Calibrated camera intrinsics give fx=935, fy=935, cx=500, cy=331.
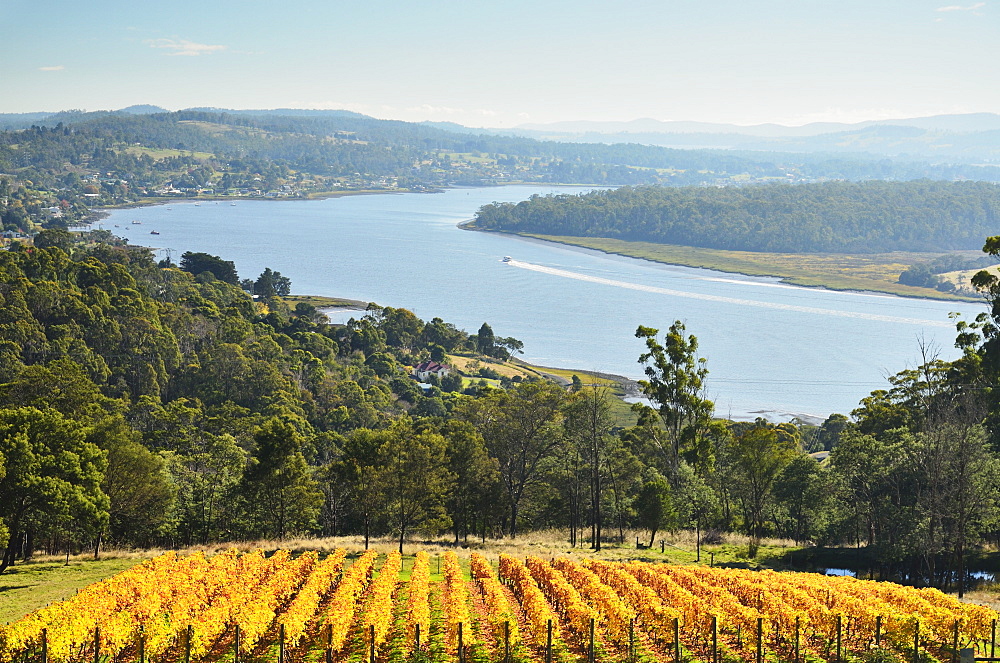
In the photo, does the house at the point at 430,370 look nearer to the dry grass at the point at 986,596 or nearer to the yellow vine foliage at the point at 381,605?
the dry grass at the point at 986,596

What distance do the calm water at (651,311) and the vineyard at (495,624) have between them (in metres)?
66.6

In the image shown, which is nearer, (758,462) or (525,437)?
(758,462)

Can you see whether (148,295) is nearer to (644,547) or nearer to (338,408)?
(338,408)

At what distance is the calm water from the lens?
10088 cm

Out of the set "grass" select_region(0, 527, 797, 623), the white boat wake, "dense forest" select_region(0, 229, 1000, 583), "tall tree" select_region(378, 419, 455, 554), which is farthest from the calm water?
"tall tree" select_region(378, 419, 455, 554)

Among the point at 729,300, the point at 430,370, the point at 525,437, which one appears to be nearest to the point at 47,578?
the point at 525,437

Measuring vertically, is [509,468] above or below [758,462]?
below

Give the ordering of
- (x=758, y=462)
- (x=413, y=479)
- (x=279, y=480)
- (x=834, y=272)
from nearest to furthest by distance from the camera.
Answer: (x=413, y=479) < (x=279, y=480) < (x=758, y=462) < (x=834, y=272)

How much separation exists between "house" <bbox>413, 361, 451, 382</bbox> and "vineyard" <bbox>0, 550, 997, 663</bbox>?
80.7 m

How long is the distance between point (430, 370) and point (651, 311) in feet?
138

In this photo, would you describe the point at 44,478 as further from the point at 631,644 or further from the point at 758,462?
the point at 758,462

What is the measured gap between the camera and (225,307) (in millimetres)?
108875

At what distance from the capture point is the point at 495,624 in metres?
19.8

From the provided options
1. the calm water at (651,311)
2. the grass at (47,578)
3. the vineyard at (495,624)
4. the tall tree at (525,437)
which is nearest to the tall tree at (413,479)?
the tall tree at (525,437)
